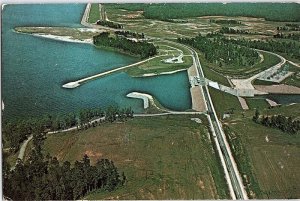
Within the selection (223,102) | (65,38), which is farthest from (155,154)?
(65,38)

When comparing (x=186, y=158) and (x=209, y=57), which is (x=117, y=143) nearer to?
(x=186, y=158)

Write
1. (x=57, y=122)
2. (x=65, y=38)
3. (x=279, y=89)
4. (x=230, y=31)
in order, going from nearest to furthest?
(x=57, y=122) < (x=279, y=89) < (x=65, y=38) < (x=230, y=31)

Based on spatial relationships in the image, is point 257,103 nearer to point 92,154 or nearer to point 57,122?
point 92,154

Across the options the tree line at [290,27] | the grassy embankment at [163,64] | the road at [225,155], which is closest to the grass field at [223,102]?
the road at [225,155]

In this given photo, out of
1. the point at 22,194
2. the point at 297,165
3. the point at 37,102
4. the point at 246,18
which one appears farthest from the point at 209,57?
the point at 22,194

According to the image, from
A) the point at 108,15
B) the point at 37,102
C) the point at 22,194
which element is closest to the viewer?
the point at 22,194

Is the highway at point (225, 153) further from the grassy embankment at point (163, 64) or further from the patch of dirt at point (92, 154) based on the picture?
the patch of dirt at point (92, 154)
